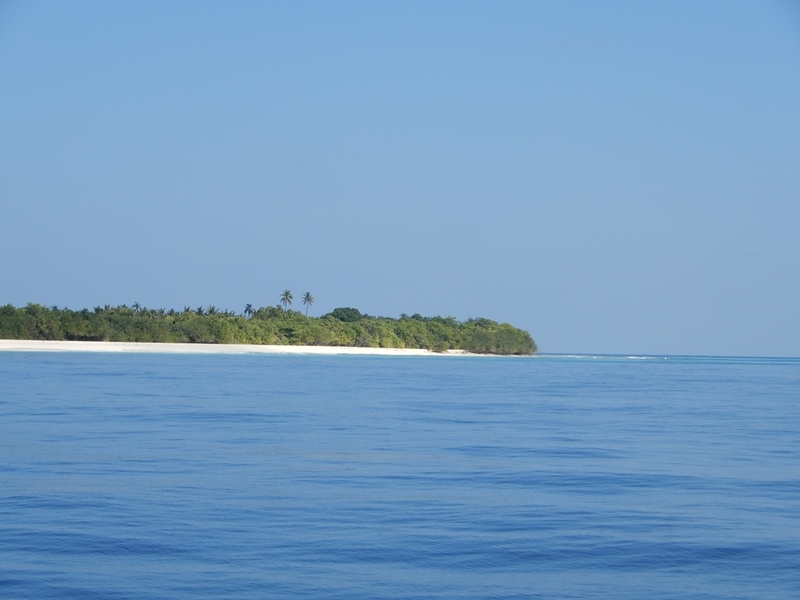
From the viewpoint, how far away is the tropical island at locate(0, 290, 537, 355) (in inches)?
3770

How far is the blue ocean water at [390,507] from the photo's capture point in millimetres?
8992

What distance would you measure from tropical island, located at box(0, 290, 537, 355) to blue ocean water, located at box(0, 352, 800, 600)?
75.5 metres

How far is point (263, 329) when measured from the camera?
116m

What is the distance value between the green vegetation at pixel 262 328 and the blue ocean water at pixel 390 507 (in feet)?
247

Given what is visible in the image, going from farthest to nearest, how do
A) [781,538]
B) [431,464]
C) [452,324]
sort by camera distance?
1. [452,324]
2. [431,464]
3. [781,538]

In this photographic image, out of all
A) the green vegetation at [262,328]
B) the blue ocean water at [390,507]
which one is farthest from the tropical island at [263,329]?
the blue ocean water at [390,507]

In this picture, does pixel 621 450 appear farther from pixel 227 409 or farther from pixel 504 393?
pixel 504 393

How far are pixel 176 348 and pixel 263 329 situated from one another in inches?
795

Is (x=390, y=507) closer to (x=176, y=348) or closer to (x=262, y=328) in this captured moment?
(x=176, y=348)

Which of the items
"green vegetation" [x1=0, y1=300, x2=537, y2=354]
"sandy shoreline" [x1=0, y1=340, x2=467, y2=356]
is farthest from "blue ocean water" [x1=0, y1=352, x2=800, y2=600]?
"green vegetation" [x1=0, y1=300, x2=537, y2=354]

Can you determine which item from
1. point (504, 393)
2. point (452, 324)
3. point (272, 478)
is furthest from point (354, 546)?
point (452, 324)

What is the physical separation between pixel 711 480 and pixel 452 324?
5499 inches

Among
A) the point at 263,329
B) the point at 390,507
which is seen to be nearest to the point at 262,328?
the point at 263,329

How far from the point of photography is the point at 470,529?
11.0m
